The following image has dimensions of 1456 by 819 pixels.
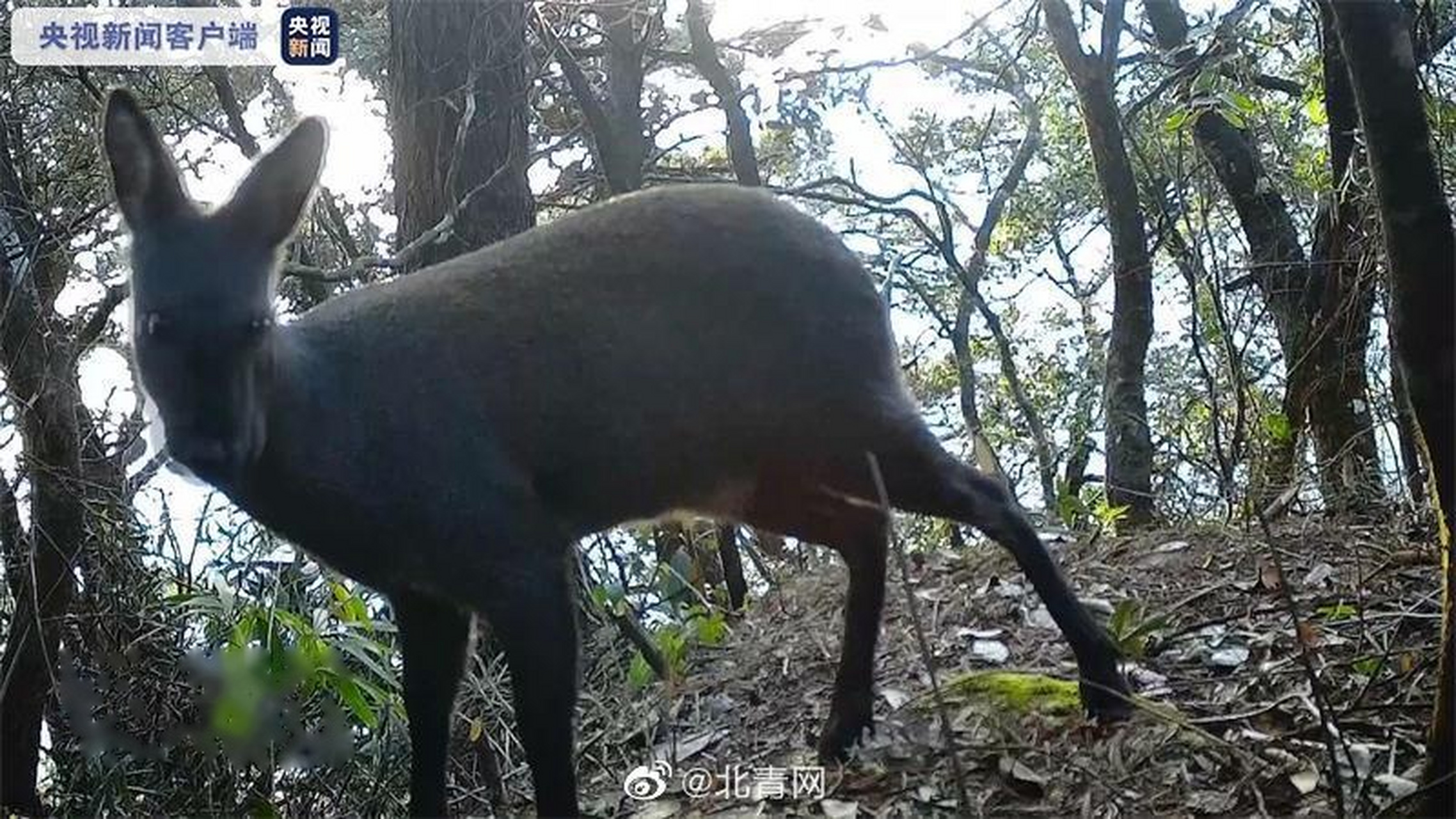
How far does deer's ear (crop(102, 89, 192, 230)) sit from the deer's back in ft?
1.17

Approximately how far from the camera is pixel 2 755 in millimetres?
4633

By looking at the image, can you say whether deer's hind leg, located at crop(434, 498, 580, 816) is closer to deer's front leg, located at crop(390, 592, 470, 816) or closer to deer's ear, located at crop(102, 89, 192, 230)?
deer's front leg, located at crop(390, 592, 470, 816)

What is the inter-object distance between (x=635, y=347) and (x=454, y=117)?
159cm

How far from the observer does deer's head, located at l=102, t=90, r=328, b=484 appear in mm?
2236

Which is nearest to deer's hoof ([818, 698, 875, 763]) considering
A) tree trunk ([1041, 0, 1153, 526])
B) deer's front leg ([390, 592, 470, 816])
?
deer's front leg ([390, 592, 470, 816])

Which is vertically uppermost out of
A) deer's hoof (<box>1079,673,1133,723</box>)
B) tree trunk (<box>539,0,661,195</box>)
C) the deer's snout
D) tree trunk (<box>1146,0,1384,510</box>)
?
tree trunk (<box>539,0,661,195</box>)

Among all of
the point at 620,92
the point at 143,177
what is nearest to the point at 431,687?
the point at 143,177

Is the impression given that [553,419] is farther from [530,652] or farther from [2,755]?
[2,755]

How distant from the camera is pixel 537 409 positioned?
2.74m

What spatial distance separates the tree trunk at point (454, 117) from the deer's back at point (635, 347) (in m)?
1.08

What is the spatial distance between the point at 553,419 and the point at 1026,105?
16.0 ft

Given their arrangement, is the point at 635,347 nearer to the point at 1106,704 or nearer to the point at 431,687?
the point at 431,687

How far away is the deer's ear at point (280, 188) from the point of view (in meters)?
2.47

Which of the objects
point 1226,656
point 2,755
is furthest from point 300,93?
point 1226,656
